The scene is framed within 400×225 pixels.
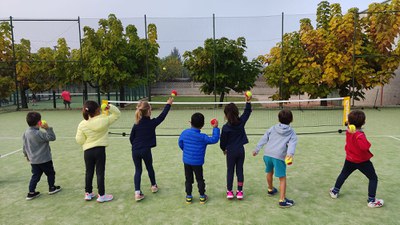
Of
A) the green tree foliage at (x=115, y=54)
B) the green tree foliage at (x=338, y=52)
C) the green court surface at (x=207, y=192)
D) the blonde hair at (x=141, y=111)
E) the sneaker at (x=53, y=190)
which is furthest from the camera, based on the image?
the green tree foliage at (x=115, y=54)

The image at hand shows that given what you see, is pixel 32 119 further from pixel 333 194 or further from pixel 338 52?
pixel 338 52

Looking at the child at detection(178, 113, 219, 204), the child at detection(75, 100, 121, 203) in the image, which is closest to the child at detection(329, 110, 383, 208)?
the child at detection(178, 113, 219, 204)

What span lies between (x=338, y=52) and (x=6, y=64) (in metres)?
18.1

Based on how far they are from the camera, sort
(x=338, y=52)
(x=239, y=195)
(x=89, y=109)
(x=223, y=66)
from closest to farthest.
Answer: (x=89, y=109), (x=239, y=195), (x=338, y=52), (x=223, y=66)

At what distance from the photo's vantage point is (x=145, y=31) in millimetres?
17516

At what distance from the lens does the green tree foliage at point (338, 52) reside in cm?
1575

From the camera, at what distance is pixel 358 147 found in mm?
4266

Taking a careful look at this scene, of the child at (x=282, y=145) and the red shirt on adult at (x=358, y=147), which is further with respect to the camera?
the child at (x=282, y=145)

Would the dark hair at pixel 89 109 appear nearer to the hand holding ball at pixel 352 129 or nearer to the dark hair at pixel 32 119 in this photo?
the dark hair at pixel 32 119

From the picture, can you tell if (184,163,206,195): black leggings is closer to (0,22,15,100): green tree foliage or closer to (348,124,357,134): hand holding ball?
(348,124,357,134): hand holding ball

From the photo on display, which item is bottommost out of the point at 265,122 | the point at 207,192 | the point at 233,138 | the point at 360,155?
the point at 207,192

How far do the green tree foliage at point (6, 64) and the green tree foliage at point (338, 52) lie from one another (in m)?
14.6

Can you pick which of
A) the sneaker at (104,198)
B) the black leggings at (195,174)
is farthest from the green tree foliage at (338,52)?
the sneaker at (104,198)

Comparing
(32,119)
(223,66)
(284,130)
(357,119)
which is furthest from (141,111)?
(223,66)
